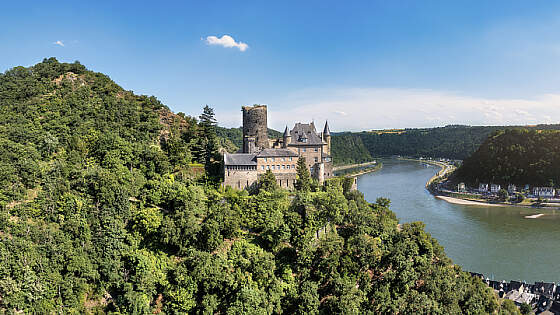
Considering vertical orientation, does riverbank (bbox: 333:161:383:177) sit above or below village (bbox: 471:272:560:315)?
above

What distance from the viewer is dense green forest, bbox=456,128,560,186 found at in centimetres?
6344

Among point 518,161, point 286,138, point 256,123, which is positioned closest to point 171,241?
point 286,138

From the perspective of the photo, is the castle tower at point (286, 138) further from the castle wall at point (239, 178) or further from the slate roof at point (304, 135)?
the castle wall at point (239, 178)

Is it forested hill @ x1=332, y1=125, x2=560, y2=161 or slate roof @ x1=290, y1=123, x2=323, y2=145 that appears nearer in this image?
slate roof @ x1=290, y1=123, x2=323, y2=145

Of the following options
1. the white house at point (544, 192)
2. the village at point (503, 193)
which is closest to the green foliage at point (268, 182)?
the village at point (503, 193)

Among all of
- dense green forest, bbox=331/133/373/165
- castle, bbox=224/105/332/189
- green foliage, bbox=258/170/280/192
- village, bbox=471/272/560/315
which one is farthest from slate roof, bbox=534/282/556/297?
dense green forest, bbox=331/133/373/165

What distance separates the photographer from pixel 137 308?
16078 mm

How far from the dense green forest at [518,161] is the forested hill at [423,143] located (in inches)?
1347

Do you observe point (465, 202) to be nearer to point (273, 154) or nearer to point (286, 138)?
point (286, 138)

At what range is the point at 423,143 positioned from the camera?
507ft

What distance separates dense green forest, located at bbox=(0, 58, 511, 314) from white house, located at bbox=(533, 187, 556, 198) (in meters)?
46.1

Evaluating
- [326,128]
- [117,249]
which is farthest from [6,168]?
[326,128]

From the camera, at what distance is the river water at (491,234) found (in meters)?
29.8

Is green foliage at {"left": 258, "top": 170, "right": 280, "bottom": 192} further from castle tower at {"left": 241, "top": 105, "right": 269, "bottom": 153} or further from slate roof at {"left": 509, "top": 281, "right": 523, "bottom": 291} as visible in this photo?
slate roof at {"left": 509, "top": 281, "right": 523, "bottom": 291}
